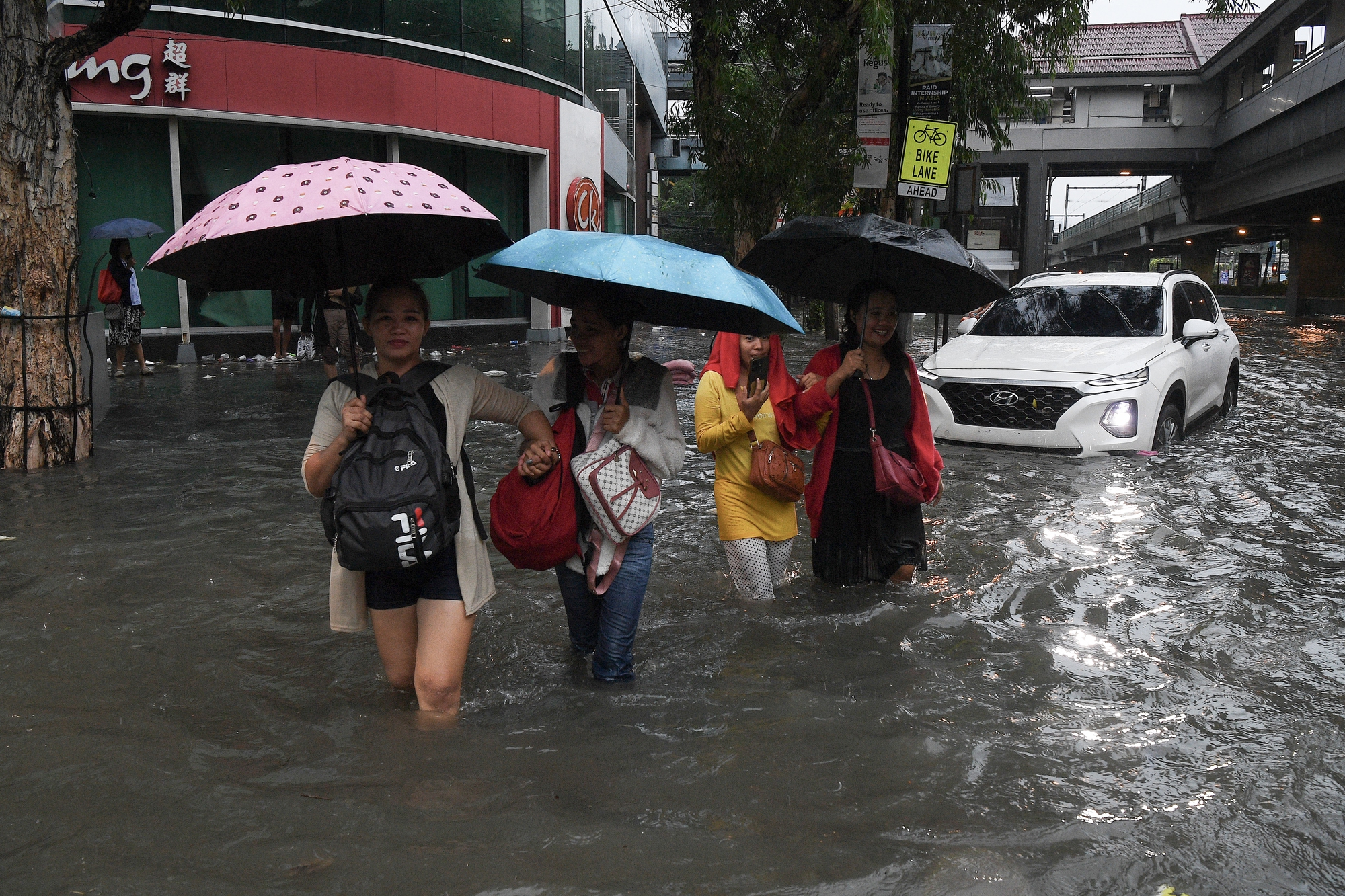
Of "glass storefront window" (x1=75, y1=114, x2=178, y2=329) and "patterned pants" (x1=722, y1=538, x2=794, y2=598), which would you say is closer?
"patterned pants" (x1=722, y1=538, x2=794, y2=598)

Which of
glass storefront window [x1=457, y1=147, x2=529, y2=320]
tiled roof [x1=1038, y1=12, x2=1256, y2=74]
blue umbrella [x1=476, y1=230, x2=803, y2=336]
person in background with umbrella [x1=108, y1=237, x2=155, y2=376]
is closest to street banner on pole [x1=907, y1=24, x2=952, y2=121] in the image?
blue umbrella [x1=476, y1=230, x2=803, y2=336]

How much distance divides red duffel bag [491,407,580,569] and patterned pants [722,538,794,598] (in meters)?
1.52

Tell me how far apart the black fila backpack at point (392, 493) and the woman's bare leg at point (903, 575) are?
2.71 metres

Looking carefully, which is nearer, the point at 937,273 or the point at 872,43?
the point at 937,273

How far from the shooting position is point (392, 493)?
3.36m

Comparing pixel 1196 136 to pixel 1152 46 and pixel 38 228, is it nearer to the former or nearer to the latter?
pixel 1152 46

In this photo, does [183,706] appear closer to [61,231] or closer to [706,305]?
[706,305]

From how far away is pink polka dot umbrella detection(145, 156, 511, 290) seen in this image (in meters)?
3.26

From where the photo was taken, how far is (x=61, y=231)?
8.78m

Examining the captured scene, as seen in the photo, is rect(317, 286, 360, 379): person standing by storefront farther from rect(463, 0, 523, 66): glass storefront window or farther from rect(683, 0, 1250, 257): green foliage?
rect(463, 0, 523, 66): glass storefront window

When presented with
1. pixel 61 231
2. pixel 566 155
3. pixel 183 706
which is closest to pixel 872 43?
pixel 61 231

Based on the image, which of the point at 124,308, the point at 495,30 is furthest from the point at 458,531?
the point at 495,30

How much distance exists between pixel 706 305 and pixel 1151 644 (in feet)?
8.92

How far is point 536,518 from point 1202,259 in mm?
76142
